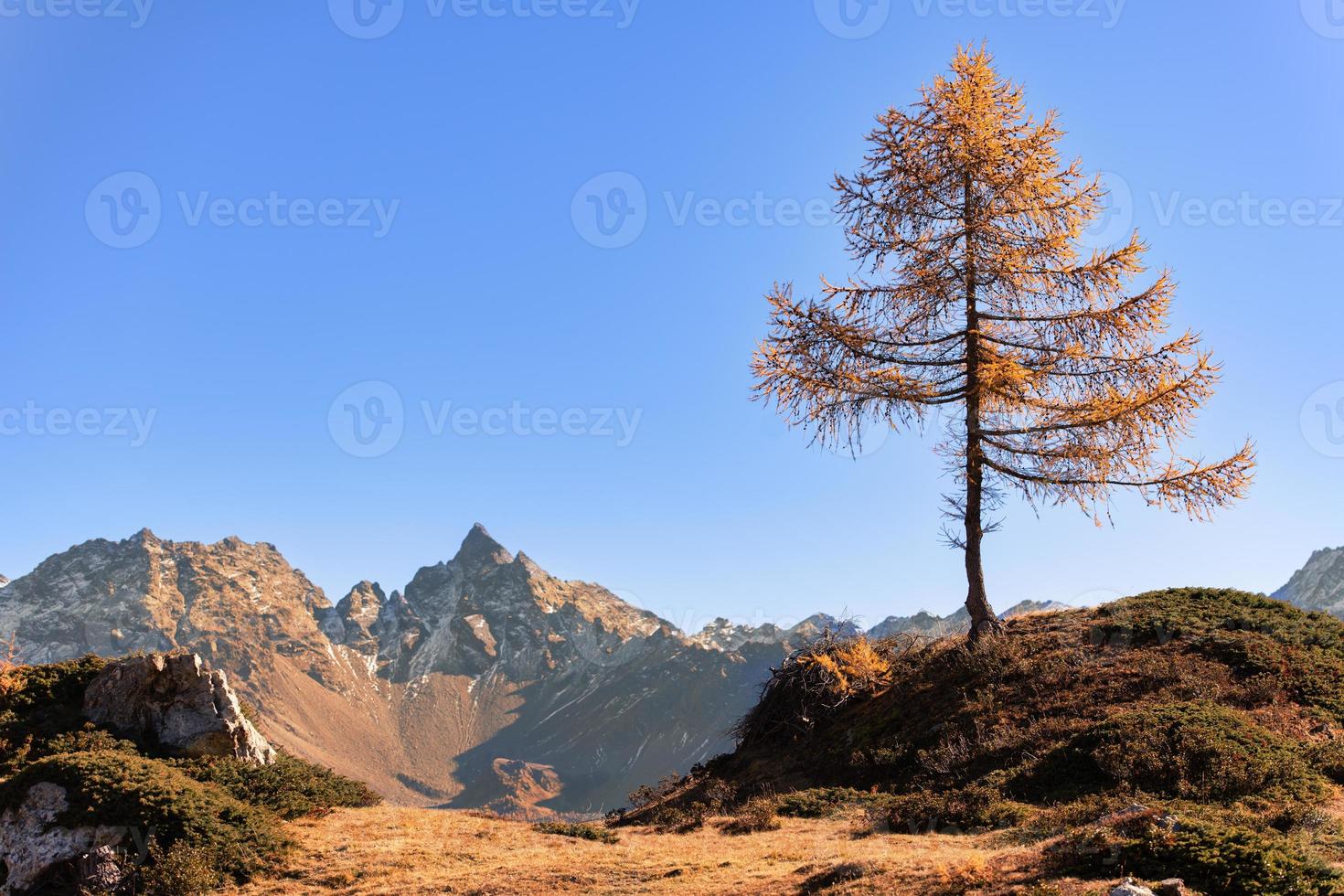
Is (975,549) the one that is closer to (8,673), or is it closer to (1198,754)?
(1198,754)

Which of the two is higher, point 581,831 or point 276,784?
point 276,784

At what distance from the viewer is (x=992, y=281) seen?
19.7 m

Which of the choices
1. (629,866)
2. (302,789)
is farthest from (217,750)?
(629,866)

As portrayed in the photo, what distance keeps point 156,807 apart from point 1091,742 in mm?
14793

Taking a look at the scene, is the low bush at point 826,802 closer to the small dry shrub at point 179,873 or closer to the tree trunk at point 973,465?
the tree trunk at point 973,465

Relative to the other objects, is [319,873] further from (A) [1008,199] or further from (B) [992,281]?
(A) [1008,199]

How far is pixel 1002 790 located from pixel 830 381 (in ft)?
30.6

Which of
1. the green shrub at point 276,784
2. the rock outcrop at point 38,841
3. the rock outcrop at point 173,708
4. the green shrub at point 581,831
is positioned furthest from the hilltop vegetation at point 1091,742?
the rock outcrop at point 38,841

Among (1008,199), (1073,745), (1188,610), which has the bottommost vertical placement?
(1073,745)

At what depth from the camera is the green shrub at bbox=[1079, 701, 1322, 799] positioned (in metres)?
12.1

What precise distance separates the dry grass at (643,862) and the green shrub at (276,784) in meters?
0.42

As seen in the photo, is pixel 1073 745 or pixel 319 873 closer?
pixel 319 873

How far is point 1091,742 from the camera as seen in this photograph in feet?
46.6

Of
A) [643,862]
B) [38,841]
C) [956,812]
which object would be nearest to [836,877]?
[956,812]
